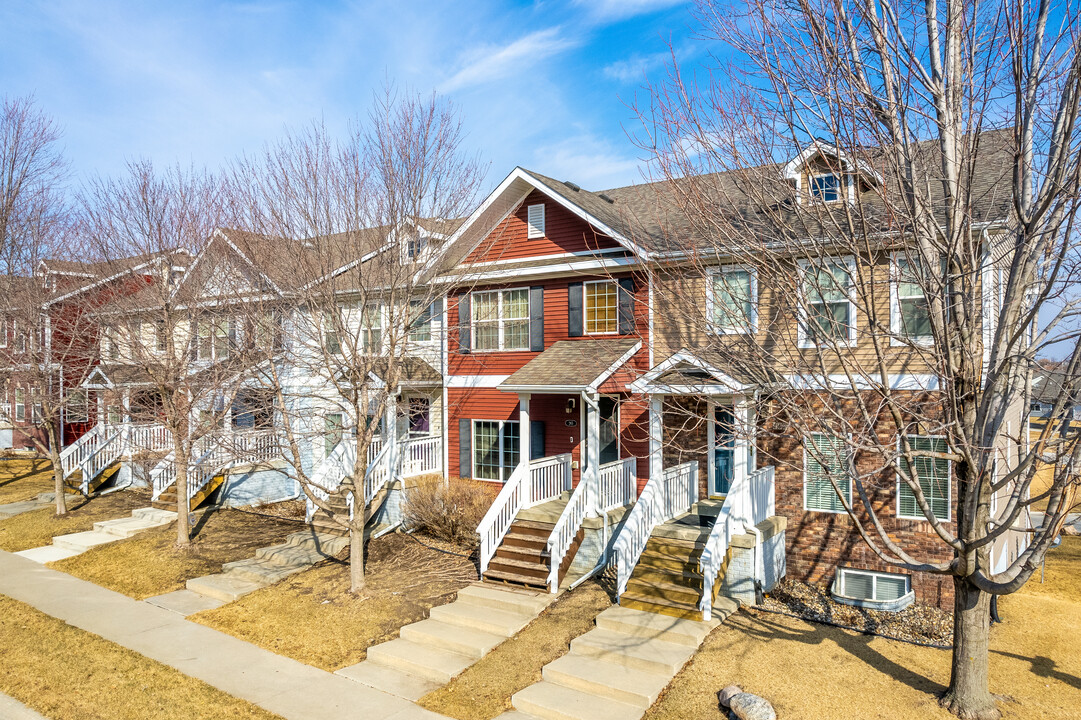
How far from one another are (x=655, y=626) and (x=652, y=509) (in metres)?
2.49

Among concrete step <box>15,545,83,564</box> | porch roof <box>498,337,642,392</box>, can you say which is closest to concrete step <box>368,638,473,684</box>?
porch roof <box>498,337,642,392</box>

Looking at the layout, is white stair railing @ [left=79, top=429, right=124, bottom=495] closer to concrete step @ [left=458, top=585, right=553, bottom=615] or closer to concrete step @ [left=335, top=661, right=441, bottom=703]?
concrete step @ [left=458, top=585, right=553, bottom=615]

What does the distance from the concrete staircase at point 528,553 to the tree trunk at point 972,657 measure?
5997 millimetres

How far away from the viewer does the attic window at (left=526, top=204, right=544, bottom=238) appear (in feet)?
52.2

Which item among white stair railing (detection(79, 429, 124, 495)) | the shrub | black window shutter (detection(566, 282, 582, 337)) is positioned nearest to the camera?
the shrub

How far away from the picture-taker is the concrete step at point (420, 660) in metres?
9.04

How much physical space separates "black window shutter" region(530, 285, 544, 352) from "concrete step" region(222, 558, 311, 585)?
6713 mm

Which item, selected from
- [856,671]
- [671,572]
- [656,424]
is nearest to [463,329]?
[656,424]

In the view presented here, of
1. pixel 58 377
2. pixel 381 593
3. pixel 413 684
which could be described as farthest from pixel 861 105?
pixel 58 377

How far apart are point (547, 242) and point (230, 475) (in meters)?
10.5

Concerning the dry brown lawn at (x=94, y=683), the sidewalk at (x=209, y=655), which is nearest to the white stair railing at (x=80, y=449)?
the sidewalk at (x=209, y=655)

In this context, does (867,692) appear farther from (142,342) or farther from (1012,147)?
(142,342)

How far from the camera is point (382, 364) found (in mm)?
12289

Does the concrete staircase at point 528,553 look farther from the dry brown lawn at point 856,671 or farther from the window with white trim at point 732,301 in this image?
the window with white trim at point 732,301
